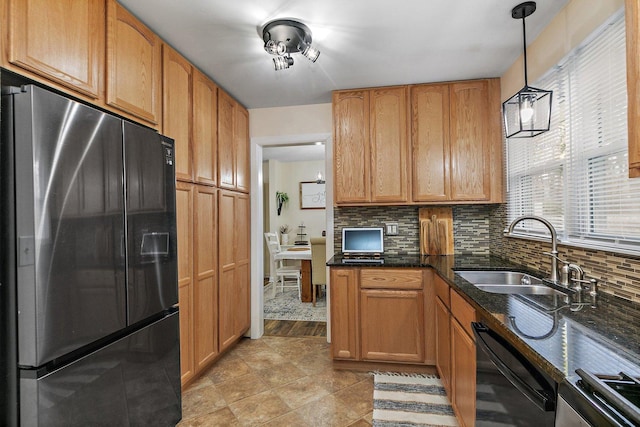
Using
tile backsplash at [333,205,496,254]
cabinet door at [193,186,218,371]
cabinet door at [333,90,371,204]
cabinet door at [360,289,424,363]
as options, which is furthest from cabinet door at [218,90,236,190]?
cabinet door at [360,289,424,363]

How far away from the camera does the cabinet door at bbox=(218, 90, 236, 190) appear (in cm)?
273

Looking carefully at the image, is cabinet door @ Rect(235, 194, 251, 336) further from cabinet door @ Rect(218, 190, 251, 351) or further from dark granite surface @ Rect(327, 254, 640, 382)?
dark granite surface @ Rect(327, 254, 640, 382)

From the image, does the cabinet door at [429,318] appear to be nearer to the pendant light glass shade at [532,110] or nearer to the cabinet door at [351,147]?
the cabinet door at [351,147]

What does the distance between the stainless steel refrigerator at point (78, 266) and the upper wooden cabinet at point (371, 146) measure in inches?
65.5

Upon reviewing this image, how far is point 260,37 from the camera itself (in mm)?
1991

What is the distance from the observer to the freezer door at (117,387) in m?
1.06

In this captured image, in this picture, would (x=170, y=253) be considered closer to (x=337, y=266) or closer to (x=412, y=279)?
(x=337, y=266)

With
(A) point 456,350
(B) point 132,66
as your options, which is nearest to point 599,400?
(A) point 456,350

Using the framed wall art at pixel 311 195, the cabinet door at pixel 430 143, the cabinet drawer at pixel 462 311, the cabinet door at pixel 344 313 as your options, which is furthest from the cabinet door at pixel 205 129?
the framed wall art at pixel 311 195

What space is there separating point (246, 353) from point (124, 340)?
69.2 inches

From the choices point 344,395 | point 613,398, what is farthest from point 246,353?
point 613,398

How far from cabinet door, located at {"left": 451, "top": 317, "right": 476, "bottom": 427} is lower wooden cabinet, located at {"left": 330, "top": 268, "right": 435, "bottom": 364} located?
548 millimetres

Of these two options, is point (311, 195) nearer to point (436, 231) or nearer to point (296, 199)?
point (296, 199)

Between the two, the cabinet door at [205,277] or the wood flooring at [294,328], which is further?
the wood flooring at [294,328]
